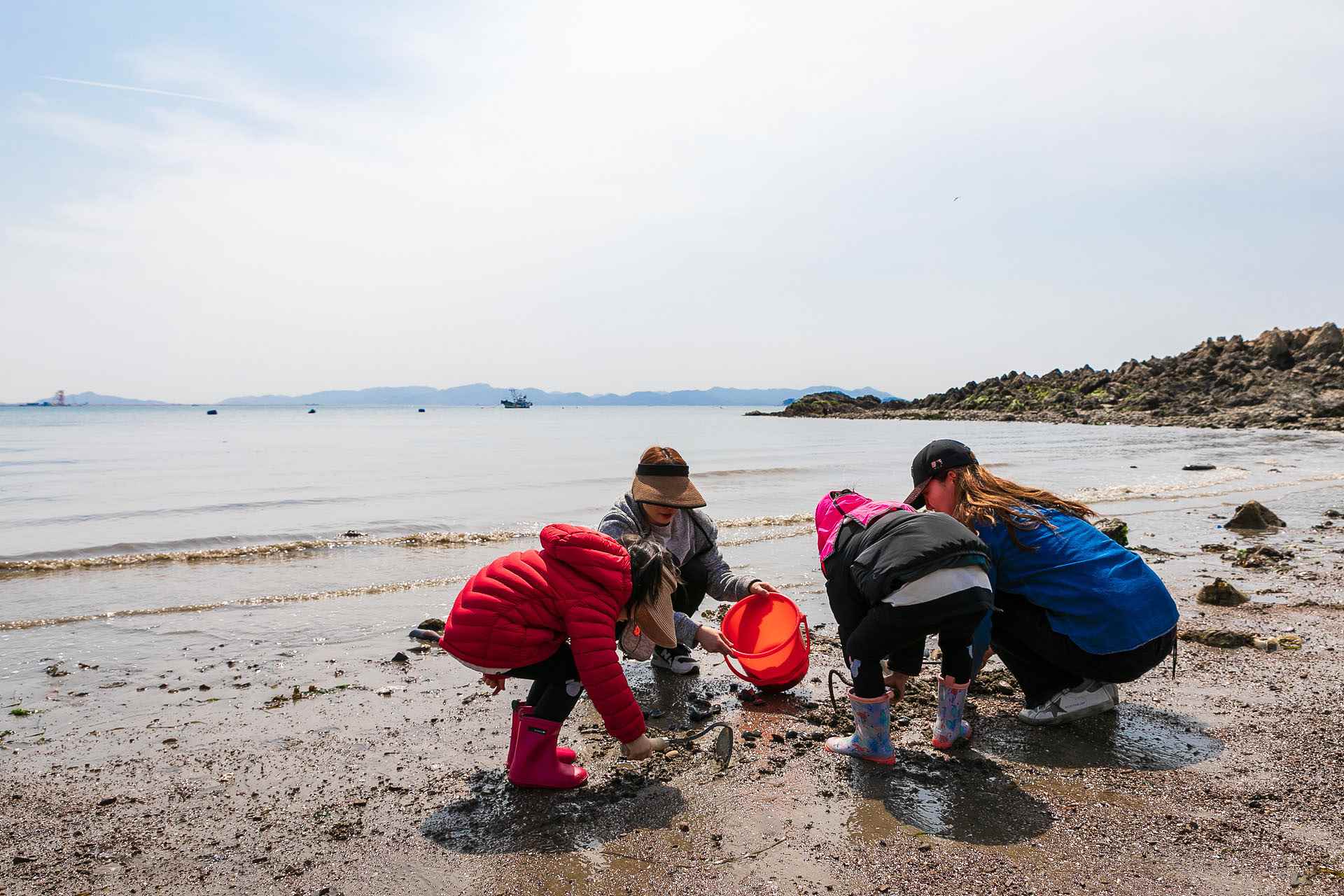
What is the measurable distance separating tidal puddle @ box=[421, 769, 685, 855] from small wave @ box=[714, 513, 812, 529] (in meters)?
8.26

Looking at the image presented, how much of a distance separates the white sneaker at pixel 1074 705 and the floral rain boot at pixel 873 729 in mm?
891

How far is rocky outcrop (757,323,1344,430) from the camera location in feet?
120

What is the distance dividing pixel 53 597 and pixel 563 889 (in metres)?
7.38

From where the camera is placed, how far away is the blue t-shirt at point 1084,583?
374 cm

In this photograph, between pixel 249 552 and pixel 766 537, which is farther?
pixel 766 537

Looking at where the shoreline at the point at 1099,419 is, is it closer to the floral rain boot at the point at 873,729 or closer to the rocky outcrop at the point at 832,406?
the rocky outcrop at the point at 832,406

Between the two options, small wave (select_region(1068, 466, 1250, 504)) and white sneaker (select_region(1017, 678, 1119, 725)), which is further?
small wave (select_region(1068, 466, 1250, 504))

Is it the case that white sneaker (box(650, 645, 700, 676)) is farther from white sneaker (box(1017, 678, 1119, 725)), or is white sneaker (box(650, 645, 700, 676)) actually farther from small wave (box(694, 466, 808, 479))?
small wave (box(694, 466, 808, 479))

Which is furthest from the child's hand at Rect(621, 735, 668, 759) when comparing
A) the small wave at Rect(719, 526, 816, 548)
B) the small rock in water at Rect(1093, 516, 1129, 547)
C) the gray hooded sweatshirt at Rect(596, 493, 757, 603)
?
the small wave at Rect(719, 526, 816, 548)

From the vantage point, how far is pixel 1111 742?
383 centimetres

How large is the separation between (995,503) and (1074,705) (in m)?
1.11

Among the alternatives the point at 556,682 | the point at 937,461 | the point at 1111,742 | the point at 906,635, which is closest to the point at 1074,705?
the point at 1111,742

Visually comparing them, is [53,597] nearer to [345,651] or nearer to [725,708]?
[345,651]

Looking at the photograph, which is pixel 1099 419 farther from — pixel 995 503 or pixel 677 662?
pixel 995 503
